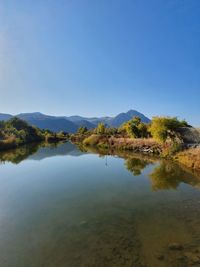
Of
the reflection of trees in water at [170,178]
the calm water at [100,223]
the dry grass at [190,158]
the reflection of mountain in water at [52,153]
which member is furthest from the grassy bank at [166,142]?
the reflection of mountain in water at [52,153]

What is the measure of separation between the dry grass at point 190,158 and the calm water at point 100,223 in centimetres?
521

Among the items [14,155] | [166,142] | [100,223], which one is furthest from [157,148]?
[100,223]

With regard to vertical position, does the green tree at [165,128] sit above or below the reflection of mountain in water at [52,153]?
above

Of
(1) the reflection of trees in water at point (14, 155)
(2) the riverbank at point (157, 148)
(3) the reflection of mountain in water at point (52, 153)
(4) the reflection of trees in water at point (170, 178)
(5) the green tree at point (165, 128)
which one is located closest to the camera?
(4) the reflection of trees in water at point (170, 178)

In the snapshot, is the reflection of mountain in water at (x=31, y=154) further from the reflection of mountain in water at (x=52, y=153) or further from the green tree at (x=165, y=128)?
the green tree at (x=165, y=128)

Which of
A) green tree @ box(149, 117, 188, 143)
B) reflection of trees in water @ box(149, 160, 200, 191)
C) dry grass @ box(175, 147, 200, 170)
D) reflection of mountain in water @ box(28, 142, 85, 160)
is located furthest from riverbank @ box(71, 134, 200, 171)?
reflection of mountain in water @ box(28, 142, 85, 160)

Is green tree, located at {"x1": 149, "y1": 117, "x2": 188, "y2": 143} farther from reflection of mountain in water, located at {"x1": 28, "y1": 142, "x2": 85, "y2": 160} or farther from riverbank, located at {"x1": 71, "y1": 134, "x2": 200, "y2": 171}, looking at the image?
reflection of mountain in water, located at {"x1": 28, "y1": 142, "x2": 85, "y2": 160}

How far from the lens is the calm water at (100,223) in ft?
26.9

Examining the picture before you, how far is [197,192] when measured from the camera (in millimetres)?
16797

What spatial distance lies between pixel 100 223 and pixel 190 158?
19623 millimetres

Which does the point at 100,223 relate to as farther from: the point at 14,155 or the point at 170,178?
the point at 14,155

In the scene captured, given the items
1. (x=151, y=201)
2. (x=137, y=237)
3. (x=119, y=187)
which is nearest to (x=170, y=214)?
(x=151, y=201)

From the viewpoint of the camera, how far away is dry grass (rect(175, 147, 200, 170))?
25484 mm

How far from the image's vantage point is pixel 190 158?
89.8ft
